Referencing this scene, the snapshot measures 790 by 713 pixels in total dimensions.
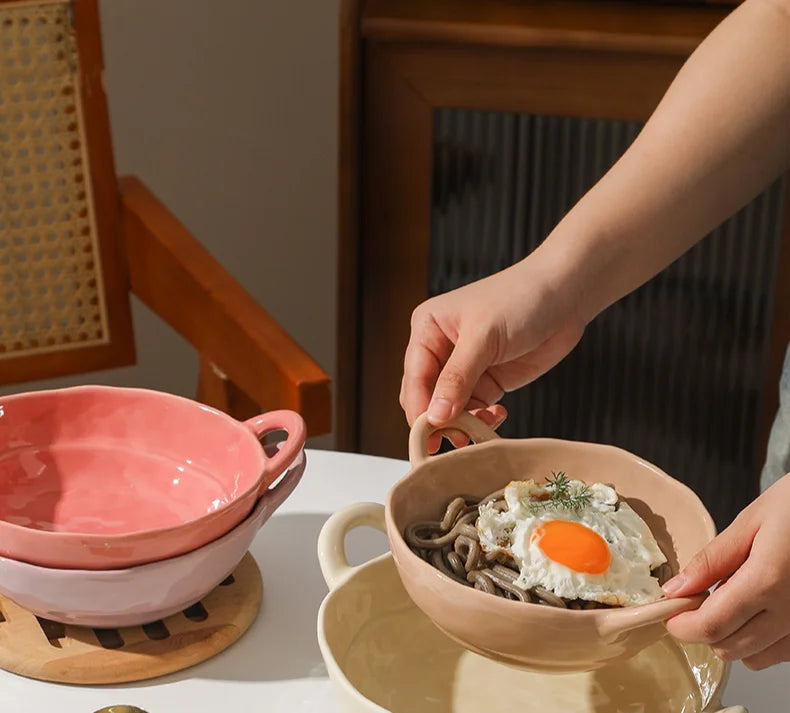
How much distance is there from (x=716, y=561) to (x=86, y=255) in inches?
Answer: 53.1

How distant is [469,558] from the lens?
2.77 feet

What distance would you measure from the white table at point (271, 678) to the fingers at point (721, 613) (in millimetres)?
198

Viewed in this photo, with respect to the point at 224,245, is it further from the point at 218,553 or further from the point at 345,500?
the point at 218,553

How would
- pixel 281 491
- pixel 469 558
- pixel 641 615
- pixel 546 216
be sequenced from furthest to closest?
pixel 546 216 < pixel 281 491 < pixel 469 558 < pixel 641 615

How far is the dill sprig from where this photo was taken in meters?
0.87

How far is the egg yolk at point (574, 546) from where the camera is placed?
2.69 feet

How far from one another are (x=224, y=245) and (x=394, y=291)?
47 centimetres

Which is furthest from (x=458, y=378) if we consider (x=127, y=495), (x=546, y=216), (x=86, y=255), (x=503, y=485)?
(x=546, y=216)

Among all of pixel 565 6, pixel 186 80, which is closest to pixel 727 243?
pixel 565 6

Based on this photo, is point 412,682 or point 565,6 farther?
point 565,6

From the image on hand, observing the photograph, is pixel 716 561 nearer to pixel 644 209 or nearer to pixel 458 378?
pixel 458 378

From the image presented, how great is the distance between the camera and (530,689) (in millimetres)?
900

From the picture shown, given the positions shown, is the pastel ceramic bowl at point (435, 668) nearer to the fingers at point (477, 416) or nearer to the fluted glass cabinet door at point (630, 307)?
the fingers at point (477, 416)

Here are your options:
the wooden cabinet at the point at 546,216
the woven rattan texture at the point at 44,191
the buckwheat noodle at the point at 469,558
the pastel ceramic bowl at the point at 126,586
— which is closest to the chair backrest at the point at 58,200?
the woven rattan texture at the point at 44,191
